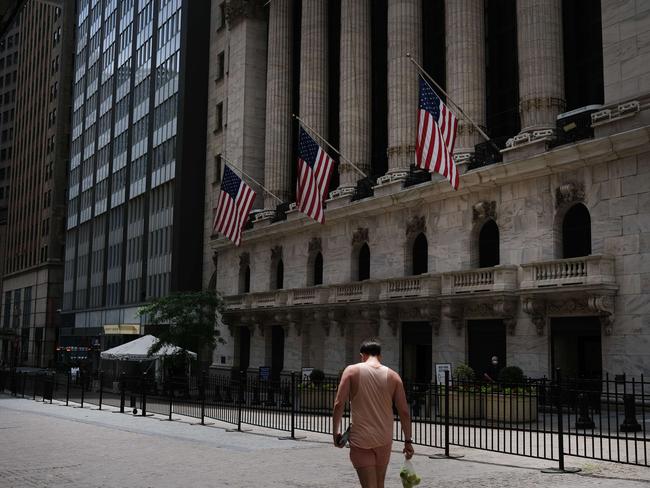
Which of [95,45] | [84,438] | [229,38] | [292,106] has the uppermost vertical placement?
Result: [95,45]

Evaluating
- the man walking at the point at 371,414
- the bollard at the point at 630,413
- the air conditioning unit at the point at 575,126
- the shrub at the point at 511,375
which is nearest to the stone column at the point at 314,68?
the air conditioning unit at the point at 575,126

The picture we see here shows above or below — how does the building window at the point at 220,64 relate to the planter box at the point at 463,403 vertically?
above

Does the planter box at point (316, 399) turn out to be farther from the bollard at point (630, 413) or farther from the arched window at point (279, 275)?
the arched window at point (279, 275)

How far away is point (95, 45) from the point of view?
7812cm

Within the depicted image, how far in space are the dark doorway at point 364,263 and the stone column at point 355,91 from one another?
3233mm

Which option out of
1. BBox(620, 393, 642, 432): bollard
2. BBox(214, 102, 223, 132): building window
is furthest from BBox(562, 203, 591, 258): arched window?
BBox(214, 102, 223, 132): building window

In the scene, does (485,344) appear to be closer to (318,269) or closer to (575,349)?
Result: (575,349)

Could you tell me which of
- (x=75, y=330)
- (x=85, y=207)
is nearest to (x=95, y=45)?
(x=85, y=207)

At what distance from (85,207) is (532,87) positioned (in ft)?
189

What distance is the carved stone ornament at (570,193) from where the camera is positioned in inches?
1045

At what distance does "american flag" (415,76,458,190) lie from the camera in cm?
2548

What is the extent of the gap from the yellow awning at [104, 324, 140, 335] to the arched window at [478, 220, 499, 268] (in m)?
36.2

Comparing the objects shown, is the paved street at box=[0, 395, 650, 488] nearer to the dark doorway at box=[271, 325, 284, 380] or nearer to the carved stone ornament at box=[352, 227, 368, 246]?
the carved stone ornament at box=[352, 227, 368, 246]

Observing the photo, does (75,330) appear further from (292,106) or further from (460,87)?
(460,87)
